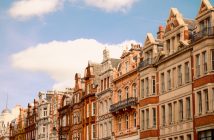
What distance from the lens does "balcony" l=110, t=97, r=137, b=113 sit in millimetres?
60397

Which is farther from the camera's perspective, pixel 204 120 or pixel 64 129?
pixel 64 129

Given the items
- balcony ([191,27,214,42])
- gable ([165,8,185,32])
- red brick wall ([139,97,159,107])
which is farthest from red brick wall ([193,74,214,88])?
red brick wall ([139,97,159,107])

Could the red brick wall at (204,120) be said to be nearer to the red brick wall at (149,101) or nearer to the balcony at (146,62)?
the red brick wall at (149,101)

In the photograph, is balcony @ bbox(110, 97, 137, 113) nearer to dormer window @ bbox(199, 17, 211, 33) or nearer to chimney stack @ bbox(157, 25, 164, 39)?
chimney stack @ bbox(157, 25, 164, 39)

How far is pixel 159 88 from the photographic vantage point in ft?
181

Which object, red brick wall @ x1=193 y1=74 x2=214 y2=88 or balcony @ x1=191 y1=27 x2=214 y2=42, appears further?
balcony @ x1=191 y1=27 x2=214 y2=42

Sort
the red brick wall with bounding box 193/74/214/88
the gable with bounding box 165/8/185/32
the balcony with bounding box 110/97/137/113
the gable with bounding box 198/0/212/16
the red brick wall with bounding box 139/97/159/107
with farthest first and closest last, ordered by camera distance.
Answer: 1. the balcony with bounding box 110/97/137/113
2. the red brick wall with bounding box 139/97/159/107
3. the gable with bounding box 165/8/185/32
4. the gable with bounding box 198/0/212/16
5. the red brick wall with bounding box 193/74/214/88

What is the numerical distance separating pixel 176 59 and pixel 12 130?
8250 cm

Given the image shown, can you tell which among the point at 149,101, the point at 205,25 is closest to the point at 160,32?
the point at 149,101

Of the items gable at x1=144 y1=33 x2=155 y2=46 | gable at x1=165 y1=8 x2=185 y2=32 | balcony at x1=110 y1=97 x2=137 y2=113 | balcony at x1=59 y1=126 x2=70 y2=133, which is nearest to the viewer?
gable at x1=165 y1=8 x2=185 y2=32

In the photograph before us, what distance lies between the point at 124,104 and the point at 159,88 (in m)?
8.71

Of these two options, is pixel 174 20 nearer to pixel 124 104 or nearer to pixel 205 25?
pixel 205 25

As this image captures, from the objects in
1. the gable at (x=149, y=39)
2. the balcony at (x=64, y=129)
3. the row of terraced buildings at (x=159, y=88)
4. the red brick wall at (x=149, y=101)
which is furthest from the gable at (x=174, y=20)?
the balcony at (x=64, y=129)

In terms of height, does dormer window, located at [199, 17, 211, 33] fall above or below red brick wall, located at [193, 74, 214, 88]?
above
